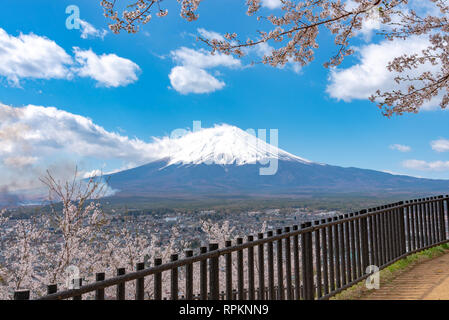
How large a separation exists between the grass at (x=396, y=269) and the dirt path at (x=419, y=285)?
9 centimetres

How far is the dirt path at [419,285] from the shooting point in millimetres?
5016

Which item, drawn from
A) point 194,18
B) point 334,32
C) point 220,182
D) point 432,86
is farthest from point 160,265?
point 220,182

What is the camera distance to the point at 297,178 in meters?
174

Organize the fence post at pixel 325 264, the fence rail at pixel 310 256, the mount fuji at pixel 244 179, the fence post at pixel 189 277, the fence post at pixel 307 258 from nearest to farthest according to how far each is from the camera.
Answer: the fence rail at pixel 310 256 < the fence post at pixel 189 277 < the fence post at pixel 307 258 < the fence post at pixel 325 264 < the mount fuji at pixel 244 179

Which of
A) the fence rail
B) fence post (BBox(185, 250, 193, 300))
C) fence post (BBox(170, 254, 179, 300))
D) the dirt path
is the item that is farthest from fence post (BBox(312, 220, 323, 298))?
fence post (BBox(170, 254, 179, 300))

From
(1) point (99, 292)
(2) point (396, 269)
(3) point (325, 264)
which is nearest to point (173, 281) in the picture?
(1) point (99, 292)

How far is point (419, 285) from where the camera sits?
5.56m

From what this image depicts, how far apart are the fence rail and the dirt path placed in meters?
0.39

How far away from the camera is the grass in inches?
207

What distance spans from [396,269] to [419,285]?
1.12 metres

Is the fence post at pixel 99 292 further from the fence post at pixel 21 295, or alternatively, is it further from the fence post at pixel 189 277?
the fence post at pixel 189 277

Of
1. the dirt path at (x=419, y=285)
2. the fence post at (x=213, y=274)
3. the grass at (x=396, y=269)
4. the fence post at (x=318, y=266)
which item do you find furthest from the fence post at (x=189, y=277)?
the dirt path at (x=419, y=285)

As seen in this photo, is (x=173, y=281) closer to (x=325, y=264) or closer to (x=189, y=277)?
(x=189, y=277)
